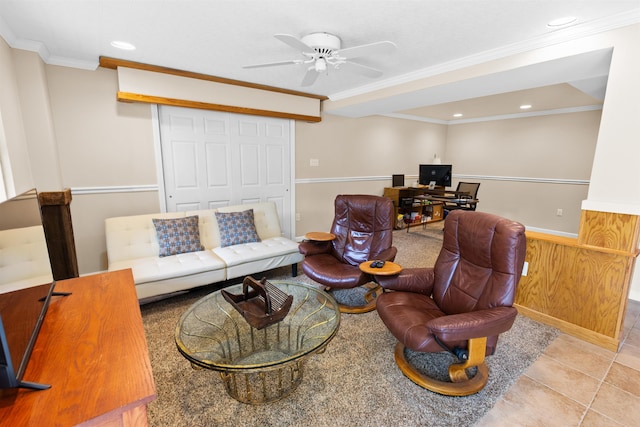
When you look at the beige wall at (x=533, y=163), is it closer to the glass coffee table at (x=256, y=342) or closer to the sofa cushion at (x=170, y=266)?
the glass coffee table at (x=256, y=342)

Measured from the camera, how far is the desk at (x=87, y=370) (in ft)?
2.46

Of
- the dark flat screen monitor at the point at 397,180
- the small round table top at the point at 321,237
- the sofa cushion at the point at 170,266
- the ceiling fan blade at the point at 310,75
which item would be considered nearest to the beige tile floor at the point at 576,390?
the small round table top at the point at 321,237

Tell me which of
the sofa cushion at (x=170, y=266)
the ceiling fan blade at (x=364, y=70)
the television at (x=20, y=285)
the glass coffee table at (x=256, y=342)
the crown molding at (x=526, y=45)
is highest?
the crown molding at (x=526, y=45)

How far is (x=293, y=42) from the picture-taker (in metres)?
1.92

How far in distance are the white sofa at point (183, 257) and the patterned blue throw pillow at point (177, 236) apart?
8 cm

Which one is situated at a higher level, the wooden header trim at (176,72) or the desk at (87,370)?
the wooden header trim at (176,72)

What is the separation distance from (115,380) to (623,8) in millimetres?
3284

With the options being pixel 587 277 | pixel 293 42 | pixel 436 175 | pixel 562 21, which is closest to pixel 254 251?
pixel 293 42

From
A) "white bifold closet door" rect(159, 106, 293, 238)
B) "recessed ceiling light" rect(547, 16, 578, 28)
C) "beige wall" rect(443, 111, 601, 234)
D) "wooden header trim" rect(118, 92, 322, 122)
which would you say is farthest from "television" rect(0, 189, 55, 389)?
"beige wall" rect(443, 111, 601, 234)

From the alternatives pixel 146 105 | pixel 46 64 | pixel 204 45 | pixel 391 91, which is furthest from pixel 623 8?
pixel 46 64

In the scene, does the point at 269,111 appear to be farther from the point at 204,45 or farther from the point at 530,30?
the point at 530,30

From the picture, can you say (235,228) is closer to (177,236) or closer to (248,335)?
(177,236)

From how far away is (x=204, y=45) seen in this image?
2.46 m

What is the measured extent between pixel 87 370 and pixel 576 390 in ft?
8.32
